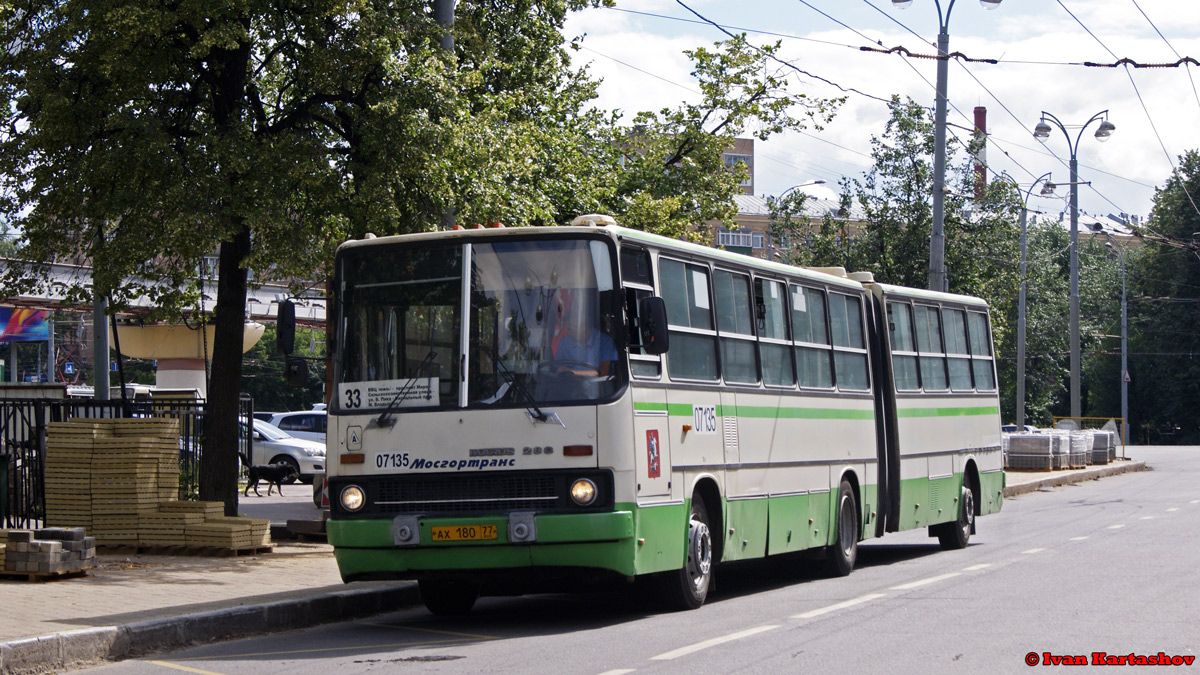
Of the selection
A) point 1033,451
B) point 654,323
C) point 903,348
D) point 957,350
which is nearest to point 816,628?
point 654,323

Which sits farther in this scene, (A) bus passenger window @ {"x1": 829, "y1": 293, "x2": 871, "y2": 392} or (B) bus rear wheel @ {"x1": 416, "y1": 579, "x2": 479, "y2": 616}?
(A) bus passenger window @ {"x1": 829, "y1": 293, "x2": 871, "y2": 392}

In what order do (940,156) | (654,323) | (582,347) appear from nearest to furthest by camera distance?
(654,323) → (582,347) → (940,156)

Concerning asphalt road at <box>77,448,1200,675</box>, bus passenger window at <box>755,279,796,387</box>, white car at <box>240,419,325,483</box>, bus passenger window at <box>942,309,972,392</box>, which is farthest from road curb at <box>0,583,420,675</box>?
white car at <box>240,419,325,483</box>

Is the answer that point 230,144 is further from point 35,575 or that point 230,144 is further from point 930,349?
point 930,349

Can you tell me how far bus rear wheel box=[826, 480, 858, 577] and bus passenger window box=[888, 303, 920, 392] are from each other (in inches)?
77.7

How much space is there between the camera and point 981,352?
2033 cm

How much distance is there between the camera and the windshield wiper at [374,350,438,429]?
1098cm

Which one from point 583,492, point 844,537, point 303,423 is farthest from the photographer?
point 303,423

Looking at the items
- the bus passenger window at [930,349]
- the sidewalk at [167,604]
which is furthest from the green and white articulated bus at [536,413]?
the bus passenger window at [930,349]

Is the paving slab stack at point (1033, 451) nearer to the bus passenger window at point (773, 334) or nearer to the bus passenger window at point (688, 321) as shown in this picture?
the bus passenger window at point (773, 334)

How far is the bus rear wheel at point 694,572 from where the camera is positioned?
11.7 meters

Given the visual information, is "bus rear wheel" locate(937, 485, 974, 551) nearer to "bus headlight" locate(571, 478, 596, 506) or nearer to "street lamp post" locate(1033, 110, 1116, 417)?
"bus headlight" locate(571, 478, 596, 506)

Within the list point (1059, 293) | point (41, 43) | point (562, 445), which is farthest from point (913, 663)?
point (1059, 293)

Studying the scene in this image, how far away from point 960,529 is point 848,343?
405 cm
